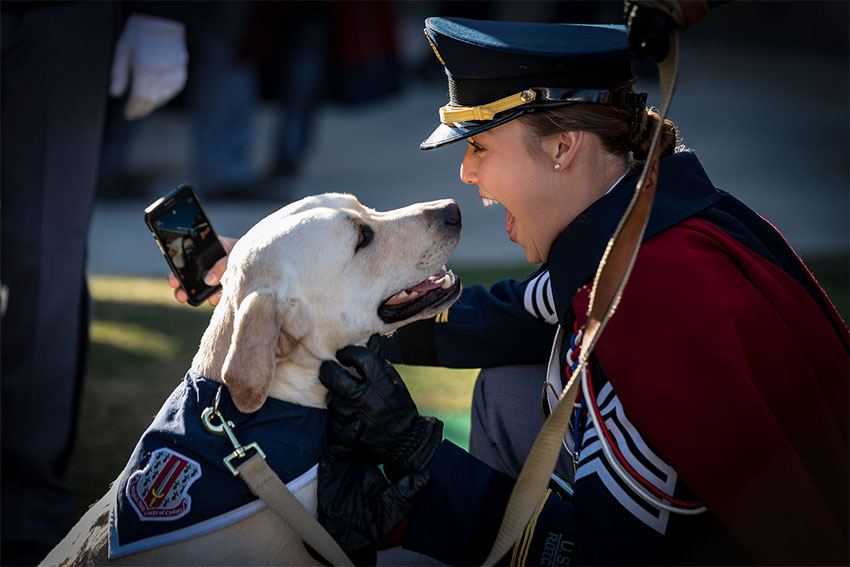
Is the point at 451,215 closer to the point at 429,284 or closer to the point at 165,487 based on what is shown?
the point at 429,284

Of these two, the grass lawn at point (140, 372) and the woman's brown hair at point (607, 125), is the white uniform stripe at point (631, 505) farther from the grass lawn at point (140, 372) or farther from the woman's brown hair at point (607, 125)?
the grass lawn at point (140, 372)

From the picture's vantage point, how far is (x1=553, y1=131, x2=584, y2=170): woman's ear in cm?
221

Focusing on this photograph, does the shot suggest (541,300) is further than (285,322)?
Yes

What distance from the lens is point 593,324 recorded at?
5.89 ft

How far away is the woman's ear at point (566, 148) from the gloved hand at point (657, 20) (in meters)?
0.52

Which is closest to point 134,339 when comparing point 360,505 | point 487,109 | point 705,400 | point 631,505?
point 360,505

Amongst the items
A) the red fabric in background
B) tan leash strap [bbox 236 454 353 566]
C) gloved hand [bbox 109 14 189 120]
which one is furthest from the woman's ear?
gloved hand [bbox 109 14 189 120]

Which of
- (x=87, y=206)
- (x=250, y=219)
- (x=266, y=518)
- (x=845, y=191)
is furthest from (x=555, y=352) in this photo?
(x=845, y=191)

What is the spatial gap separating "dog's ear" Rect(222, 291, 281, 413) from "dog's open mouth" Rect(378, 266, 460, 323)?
1.23 ft

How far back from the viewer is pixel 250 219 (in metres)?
7.25

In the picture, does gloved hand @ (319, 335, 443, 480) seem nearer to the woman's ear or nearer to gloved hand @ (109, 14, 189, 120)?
the woman's ear

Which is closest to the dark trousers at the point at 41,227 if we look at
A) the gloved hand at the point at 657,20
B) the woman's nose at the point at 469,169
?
the woman's nose at the point at 469,169

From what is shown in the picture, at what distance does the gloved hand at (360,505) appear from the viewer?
207 cm

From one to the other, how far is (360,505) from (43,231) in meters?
1.88
